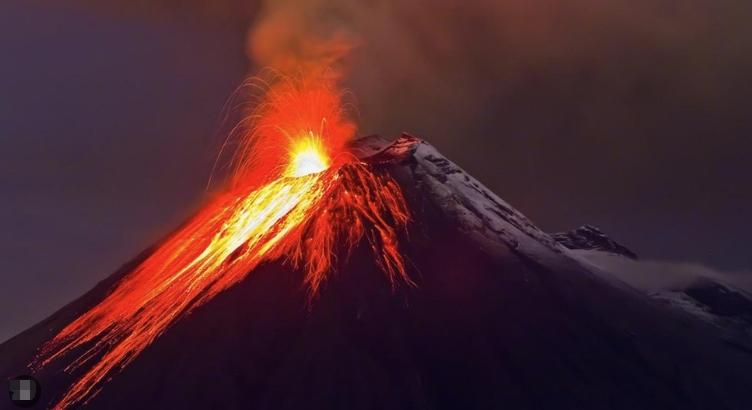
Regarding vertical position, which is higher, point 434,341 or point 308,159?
point 308,159

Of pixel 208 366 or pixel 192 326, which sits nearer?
pixel 208 366

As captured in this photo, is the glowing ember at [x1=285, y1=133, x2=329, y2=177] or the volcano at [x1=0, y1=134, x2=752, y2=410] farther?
the glowing ember at [x1=285, y1=133, x2=329, y2=177]

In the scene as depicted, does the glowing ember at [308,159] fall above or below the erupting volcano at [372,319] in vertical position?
above

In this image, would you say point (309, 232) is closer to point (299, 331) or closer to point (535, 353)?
point (299, 331)

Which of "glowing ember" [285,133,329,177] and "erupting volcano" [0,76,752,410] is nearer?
"erupting volcano" [0,76,752,410]

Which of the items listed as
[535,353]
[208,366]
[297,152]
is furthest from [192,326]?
[297,152]

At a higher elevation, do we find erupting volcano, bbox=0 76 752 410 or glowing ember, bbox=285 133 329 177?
glowing ember, bbox=285 133 329 177

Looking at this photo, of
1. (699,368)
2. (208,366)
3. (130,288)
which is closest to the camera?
(208,366)

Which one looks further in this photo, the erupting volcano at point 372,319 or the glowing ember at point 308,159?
the glowing ember at point 308,159
